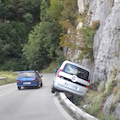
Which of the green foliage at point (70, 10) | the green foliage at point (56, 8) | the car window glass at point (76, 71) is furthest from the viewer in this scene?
the green foliage at point (56, 8)

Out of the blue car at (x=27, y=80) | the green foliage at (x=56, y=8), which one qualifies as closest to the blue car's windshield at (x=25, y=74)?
the blue car at (x=27, y=80)

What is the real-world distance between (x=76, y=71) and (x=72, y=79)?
1.60 feet

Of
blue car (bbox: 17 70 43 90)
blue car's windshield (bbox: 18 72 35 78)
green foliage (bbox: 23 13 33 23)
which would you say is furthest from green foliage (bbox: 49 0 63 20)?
blue car (bbox: 17 70 43 90)

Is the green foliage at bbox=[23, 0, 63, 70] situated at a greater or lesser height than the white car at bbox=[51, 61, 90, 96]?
lesser

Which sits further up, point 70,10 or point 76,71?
point 76,71

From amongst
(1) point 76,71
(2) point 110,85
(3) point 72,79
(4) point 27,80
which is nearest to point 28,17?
(4) point 27,80

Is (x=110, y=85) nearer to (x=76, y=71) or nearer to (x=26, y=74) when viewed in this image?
(x=76, y=71)

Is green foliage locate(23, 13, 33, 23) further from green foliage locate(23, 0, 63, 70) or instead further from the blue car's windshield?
the blue car's windshield

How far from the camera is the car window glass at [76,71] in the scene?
13.4 metres

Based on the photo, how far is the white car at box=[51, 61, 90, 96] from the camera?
13250mm

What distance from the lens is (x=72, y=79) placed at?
43.5 feet

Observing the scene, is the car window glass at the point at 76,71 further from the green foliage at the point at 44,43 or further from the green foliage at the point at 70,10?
the green foliage at the point at 44,43

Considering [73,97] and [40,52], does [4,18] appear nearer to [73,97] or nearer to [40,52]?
[40,52]

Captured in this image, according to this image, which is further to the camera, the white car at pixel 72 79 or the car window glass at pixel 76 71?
the car window glass at pixel 76 71
